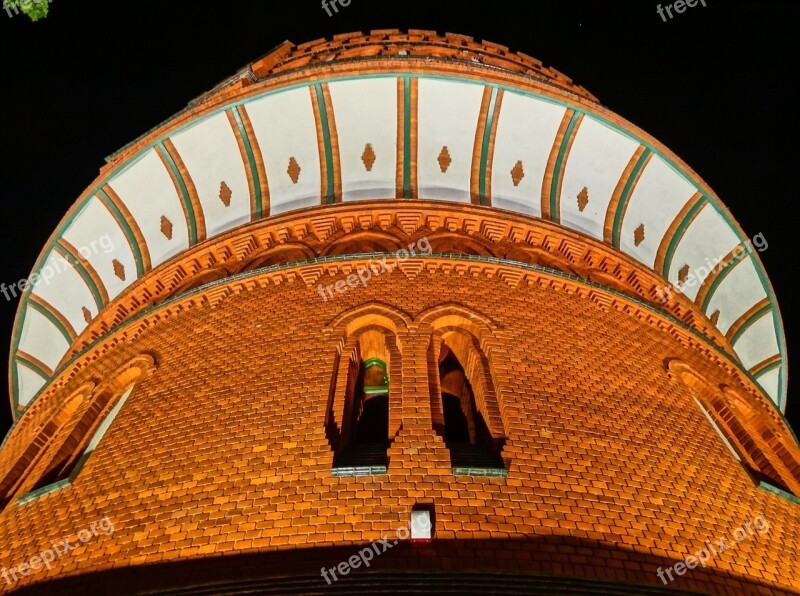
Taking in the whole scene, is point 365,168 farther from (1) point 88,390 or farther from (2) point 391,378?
(1) point 88,390

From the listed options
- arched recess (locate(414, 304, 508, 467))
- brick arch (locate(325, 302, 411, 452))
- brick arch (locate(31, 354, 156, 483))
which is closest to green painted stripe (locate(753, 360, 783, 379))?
arched recess (locate(414, 304, 508, 467))

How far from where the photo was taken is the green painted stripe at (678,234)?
33.3 feet

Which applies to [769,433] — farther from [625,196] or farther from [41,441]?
[41,441]

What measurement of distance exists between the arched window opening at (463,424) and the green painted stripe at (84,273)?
555 cm

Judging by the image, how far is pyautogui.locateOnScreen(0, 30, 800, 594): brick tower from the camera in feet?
17.6

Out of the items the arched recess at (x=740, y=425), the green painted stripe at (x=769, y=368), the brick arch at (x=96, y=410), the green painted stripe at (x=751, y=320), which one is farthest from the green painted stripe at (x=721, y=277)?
the brick arch at (x=96, y=410)

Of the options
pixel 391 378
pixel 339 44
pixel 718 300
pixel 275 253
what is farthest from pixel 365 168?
pixel 718 300

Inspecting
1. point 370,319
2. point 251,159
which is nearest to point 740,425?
point 370,319

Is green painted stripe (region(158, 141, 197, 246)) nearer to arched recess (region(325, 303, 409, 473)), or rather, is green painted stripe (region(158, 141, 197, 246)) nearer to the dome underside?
the dome underside

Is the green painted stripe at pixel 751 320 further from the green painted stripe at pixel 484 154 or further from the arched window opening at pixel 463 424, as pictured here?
the arched window opening at pixel 463 424

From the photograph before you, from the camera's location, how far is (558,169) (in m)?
9.52

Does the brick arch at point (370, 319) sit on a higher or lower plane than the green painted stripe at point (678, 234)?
lower

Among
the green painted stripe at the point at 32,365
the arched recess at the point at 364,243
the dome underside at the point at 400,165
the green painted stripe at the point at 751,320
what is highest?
the dome underside at the point at 400,165

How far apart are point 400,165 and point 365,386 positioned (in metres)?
3.12
